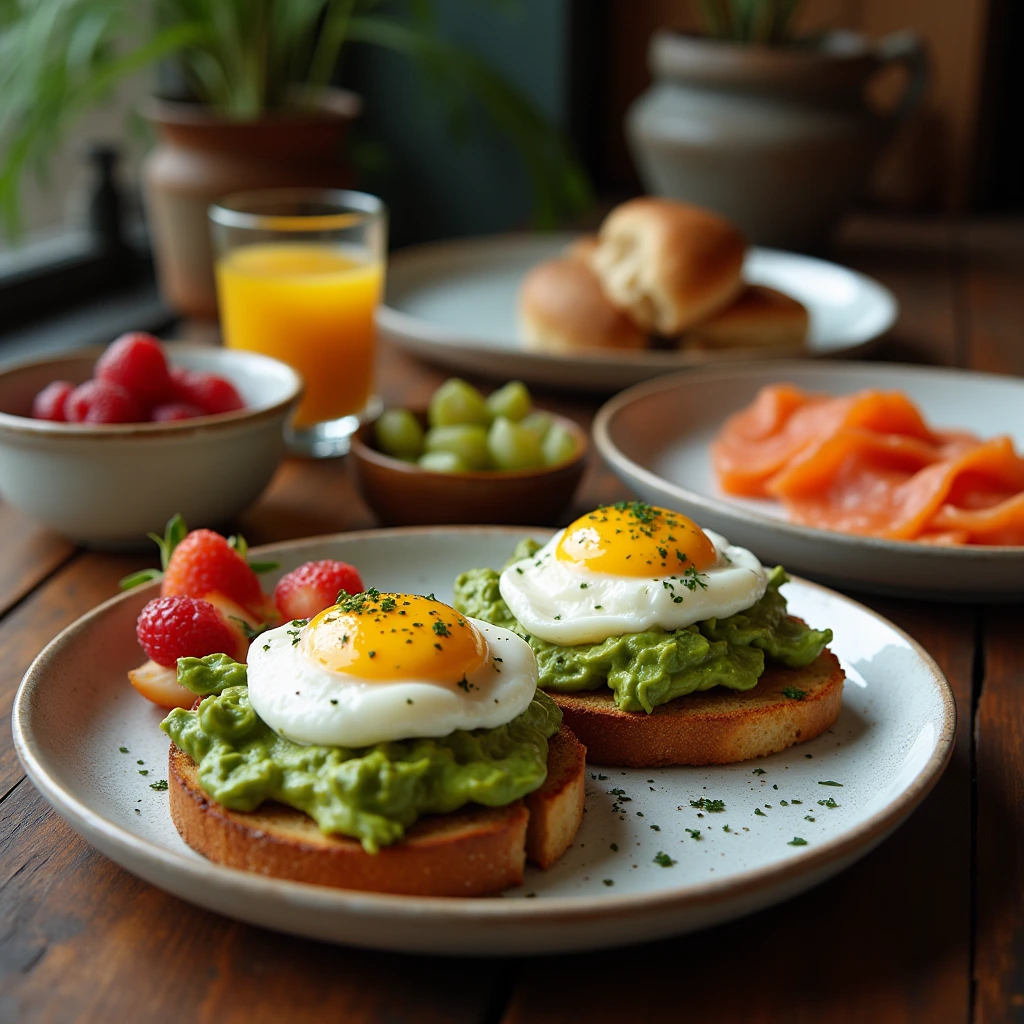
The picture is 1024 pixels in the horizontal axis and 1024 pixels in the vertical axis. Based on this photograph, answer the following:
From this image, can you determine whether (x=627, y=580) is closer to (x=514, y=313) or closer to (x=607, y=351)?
(x=607, y=351)

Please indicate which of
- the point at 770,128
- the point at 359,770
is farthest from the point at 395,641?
the point at 770,128

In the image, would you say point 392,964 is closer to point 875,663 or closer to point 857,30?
point 875,663

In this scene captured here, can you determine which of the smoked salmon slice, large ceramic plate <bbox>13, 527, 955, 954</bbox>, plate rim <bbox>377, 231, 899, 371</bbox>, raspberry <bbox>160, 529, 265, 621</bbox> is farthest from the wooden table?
plate rim <bbox>377, 231, 899, 371</bbox>

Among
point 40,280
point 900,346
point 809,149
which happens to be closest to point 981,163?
point 809,149

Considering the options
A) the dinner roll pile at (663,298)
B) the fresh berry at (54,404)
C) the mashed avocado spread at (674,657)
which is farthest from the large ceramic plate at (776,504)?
the fresh berry at (54,404)

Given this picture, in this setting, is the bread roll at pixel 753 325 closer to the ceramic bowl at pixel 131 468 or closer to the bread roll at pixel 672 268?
the bread roll at pixel 672 268

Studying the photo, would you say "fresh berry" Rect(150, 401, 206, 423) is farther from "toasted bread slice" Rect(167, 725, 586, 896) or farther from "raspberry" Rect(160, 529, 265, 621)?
"toasted bread slice" Rect(167, 725, 586, 896)
